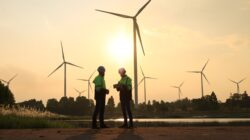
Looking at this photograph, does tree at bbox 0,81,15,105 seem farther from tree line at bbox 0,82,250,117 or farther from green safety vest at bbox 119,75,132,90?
green safety vest at bbox 119,75,132,90

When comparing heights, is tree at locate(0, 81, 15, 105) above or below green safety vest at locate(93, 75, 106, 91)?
above

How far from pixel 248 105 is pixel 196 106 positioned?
78.1 feet

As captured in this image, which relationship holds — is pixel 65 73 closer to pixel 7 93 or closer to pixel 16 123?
pixel 7 93

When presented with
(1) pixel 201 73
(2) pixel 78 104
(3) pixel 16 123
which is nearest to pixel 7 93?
(1) pixel 201 73

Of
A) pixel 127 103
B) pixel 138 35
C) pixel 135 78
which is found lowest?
pixel 127 103

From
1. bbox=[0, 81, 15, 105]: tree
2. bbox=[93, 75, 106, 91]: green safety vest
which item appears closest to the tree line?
bbox=[0, 81, 15, 105]: tree

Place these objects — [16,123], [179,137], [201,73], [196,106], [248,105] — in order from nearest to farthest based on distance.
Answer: [179,137], [16,123], [201,73], [196,106], [248,105]

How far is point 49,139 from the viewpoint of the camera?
16.5 metres

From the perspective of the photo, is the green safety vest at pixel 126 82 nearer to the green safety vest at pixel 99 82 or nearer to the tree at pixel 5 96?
the green safety vest at pixel 99 82

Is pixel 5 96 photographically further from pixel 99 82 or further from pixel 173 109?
pixel 99 82

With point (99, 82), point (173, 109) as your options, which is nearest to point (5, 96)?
point (173, 109)

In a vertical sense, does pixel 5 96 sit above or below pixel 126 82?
above

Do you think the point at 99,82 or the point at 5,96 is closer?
the point at 99,82

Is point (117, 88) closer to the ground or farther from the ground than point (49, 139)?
farther from the ground
